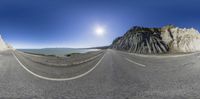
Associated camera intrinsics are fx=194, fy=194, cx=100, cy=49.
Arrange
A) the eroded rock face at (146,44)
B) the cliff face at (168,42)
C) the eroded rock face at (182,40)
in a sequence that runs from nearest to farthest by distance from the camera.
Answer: the eroded rock face at (182,40)
the cliff face at (168,42)
the eroded rock face at (146,44)

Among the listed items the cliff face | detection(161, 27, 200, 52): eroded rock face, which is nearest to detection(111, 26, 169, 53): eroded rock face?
the cliff face

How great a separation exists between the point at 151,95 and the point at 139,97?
384mm

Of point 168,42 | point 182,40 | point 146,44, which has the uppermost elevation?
point 182,40

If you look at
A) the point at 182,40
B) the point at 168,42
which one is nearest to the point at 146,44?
the point at 168,42

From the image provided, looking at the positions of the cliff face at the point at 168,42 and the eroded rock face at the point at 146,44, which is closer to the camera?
the cliff face at the point at 168,42

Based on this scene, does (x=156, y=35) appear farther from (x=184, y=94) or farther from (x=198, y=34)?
(x=184, y=94)

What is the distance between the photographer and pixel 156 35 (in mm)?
152375

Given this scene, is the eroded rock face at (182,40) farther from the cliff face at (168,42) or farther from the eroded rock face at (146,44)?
the eroded rock face at (146,44)

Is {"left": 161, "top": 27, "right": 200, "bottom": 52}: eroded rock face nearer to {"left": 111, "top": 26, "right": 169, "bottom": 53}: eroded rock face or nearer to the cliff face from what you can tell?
the cliff face

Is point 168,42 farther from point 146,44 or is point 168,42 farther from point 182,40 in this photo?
point 146,44

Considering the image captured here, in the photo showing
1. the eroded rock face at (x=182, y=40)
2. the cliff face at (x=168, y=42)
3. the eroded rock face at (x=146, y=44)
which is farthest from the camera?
the eroded rock face at (x=146, y=44)

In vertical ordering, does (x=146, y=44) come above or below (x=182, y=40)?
below

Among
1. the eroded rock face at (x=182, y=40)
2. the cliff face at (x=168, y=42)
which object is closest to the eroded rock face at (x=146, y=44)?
the cliff face at (x=168, y=42)

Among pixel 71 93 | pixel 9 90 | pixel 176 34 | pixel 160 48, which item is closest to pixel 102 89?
pixel 71 93
